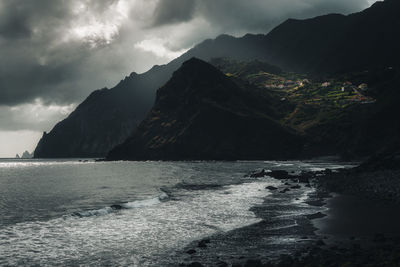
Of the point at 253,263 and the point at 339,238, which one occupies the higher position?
the point at 253,263

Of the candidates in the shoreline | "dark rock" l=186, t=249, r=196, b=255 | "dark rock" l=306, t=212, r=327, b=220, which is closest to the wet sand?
the shoreline

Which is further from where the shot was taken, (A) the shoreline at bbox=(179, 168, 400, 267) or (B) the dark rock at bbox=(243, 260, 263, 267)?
(B) the dark rock at bbox=(243, 260, 263, 267)

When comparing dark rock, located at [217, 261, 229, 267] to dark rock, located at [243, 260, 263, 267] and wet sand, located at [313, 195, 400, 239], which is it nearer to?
dark rock, located at [243, 260, 263, 267]

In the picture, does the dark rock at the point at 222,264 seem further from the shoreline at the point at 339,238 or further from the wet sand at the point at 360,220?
the wet sand at the point at 360,220

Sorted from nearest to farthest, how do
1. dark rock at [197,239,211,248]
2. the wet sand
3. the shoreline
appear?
1. the shoreline
2. dark rock at [197,239,211,248]
3. the wet sand

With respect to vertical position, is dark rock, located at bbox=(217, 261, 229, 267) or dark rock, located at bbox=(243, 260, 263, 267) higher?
dark rock, located at bbox=(243, 260, 263, 267)

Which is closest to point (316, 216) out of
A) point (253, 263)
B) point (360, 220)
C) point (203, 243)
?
point (360, 220)

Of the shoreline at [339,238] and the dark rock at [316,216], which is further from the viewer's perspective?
the dark rock at [316,216]

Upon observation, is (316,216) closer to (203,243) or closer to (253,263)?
(203,243)

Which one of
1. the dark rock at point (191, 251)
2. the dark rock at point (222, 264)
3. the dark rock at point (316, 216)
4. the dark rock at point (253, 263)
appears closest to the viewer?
the dark rock at point (253, 263)

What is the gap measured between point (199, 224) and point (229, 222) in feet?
9.54

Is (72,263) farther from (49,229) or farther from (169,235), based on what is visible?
(49,229)

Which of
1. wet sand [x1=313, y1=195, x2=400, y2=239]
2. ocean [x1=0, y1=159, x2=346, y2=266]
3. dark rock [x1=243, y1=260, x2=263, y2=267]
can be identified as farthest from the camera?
wet sand [x1=313, y1=195, x2=400, y2=239]

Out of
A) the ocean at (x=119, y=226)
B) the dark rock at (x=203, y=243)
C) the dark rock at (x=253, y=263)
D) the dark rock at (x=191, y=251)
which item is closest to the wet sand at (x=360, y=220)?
the ocean at (x=119, y=226)
